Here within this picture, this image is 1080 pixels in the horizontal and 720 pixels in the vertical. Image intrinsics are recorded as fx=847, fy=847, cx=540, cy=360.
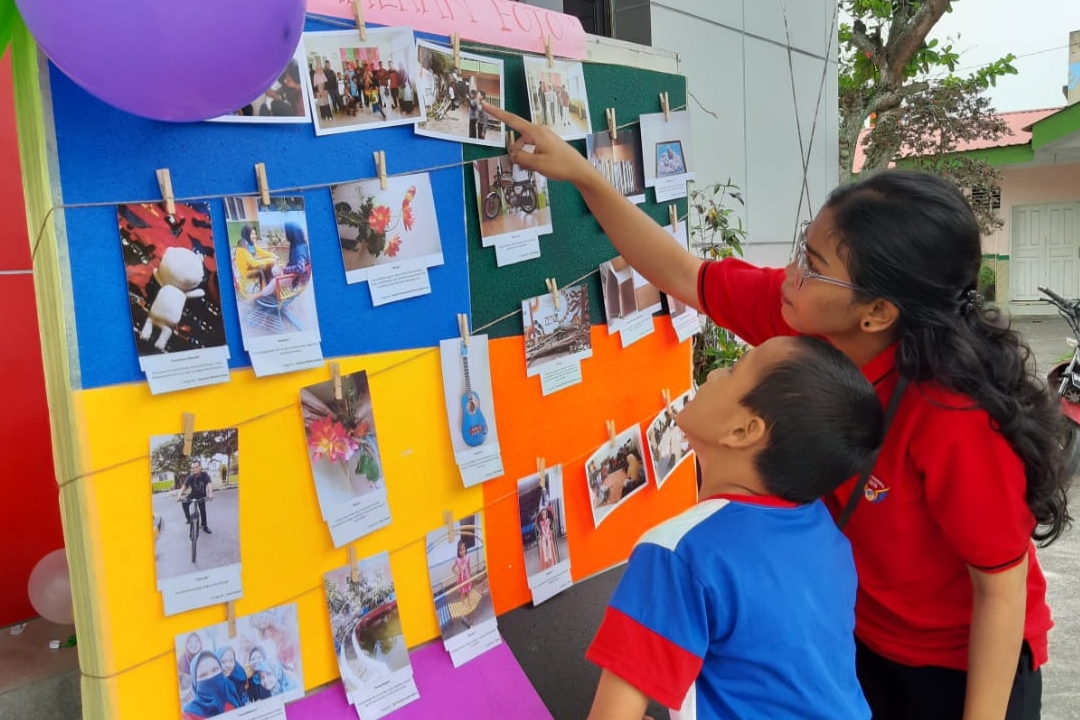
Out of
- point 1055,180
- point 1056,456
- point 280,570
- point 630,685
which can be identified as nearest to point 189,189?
point 280,570

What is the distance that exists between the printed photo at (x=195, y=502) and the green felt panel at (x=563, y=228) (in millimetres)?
520

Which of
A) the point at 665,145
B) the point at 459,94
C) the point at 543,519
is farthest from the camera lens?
the point at 665,145

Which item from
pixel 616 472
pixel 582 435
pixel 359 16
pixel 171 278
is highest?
pixel 359 16

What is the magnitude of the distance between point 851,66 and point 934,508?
7388mm

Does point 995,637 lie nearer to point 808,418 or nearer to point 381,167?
point 808,418

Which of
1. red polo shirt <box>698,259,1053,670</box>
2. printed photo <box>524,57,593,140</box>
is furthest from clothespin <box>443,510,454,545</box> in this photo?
printed photo <box>524,57,593,140</box>

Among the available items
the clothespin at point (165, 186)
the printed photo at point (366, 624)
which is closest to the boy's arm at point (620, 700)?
the printed photo at point (366, 624)

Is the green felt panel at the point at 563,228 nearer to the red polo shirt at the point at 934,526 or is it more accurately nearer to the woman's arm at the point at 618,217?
the woman's arm at the point at 618,217

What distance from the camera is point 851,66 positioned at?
766 cm

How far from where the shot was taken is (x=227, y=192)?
1176 mm

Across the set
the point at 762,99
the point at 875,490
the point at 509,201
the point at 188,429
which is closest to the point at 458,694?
the point at 188,429

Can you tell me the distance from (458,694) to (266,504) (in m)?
0.51

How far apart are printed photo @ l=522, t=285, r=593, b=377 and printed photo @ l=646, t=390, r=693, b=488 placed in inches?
11.6

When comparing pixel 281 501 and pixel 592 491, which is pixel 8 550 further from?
pixel 592 491
